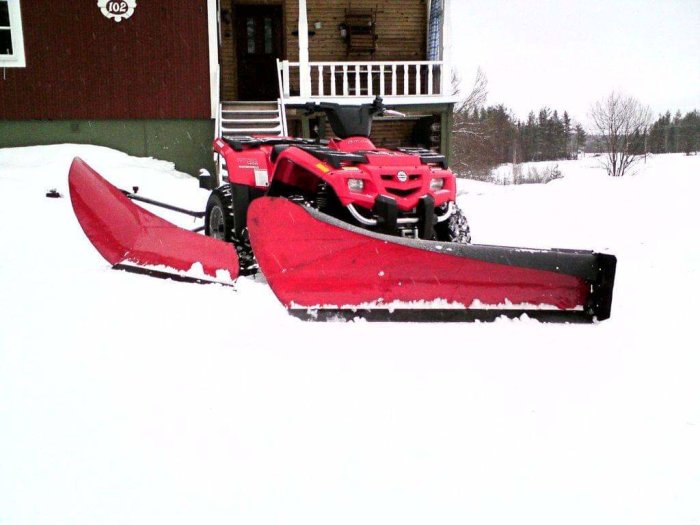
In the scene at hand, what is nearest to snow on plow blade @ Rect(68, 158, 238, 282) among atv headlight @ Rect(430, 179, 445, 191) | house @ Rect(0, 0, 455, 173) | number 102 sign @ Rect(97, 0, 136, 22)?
atv headlight @ Rect(430, 179, 445, 191)

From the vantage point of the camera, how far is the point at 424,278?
118 inches

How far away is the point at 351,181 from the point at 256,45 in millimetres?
11955

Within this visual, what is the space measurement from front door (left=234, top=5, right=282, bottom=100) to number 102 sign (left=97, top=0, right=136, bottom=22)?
10.1ft

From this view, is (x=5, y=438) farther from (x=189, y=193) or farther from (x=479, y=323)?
(x=189, y=193)

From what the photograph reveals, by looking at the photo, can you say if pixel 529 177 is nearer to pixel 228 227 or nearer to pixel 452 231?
pixel 228 227

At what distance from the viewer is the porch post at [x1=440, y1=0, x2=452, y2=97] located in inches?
463

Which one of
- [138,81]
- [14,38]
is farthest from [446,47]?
[14,38]

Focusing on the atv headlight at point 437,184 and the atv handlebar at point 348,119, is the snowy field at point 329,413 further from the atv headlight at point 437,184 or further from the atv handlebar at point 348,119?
the atv handlebar at point 348,119

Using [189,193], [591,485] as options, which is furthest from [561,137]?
[591,485]

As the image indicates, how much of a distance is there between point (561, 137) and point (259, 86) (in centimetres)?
8445

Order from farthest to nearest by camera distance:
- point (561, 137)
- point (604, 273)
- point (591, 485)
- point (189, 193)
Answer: point (561, 137) < point (189, 193) < point (604, 273) < point (591, 485)

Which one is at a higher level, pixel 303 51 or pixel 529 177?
pixel 303 51

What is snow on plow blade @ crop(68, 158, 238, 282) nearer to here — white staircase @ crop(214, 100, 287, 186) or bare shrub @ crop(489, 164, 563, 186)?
white staircase @ crop(214, 100, 287, 186)

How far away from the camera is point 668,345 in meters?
2.83
